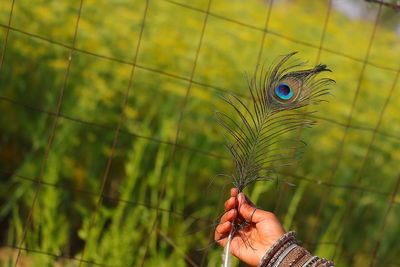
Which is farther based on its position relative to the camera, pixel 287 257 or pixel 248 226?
pixel 248 226

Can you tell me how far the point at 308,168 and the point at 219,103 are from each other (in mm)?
769

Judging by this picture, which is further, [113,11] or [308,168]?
[308,168]

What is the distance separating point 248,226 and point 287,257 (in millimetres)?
142

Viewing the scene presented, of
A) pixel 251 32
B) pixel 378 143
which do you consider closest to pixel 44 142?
pixel 251 32

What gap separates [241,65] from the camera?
3.31 m

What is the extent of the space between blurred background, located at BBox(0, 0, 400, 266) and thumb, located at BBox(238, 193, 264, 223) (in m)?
1.07

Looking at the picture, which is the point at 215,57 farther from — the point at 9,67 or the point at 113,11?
the point at 9,67

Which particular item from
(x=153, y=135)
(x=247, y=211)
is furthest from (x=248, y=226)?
(x=153, y=135)

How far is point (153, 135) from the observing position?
10.3ft

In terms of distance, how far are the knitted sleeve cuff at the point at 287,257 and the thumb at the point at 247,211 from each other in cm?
8

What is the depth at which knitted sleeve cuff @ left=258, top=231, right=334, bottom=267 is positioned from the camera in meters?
1.40

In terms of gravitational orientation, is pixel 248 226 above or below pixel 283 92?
below

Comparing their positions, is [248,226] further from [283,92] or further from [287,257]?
[283,92]

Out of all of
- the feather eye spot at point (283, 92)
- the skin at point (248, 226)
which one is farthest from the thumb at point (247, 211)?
the feather eye spot at point (283, 92)
